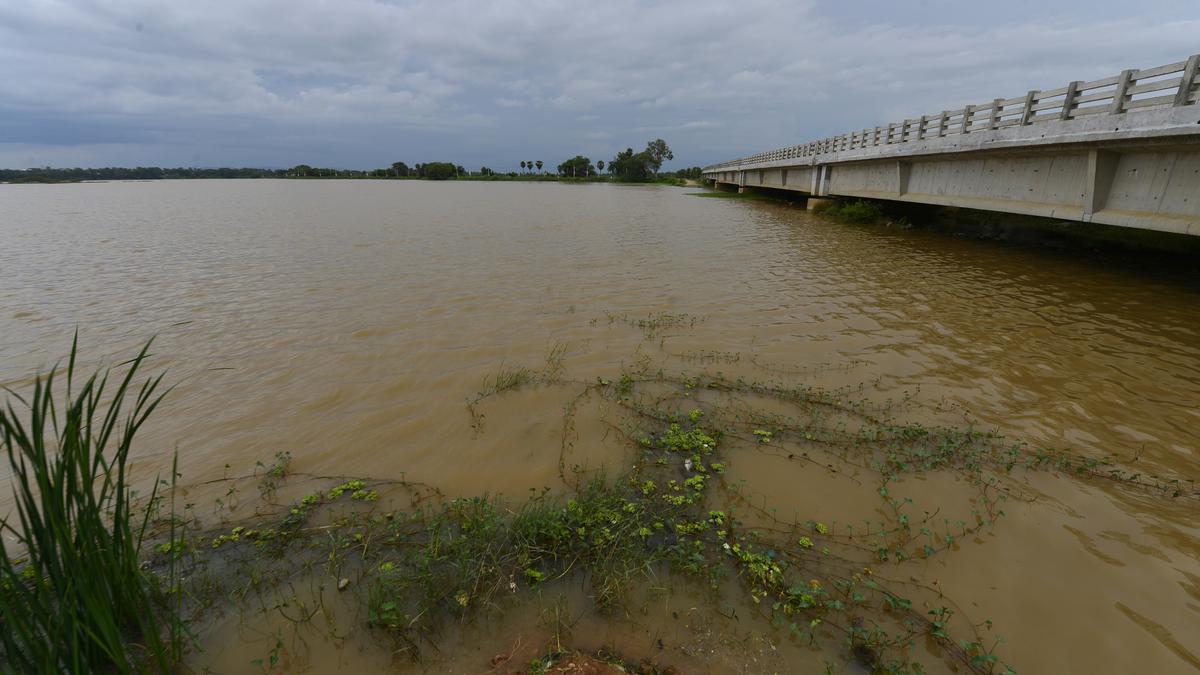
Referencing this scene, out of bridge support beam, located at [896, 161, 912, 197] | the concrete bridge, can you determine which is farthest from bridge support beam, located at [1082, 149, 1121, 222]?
bridge support beam, located at [896, 161, 912, 197]

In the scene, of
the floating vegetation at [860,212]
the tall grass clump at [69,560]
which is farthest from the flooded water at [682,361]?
the floating vegetation at [860,212]

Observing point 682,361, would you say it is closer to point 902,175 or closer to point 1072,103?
point 1072,103

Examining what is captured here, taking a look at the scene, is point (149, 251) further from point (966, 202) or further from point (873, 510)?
point (966, 202)

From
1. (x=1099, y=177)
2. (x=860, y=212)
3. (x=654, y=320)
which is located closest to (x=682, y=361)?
(x=654, y=320)

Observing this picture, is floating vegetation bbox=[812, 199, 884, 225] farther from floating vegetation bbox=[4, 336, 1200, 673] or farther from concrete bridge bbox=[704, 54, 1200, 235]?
floating vegetation bbox=[4, 336, 1200, 673]

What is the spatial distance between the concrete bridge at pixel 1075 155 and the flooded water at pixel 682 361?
6.03 feet

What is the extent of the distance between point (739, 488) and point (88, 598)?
441 centimetres

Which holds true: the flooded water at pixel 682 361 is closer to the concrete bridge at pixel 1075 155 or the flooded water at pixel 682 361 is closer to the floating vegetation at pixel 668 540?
the floating vegetation at pixel 668 540

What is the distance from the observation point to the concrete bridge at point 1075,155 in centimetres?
966

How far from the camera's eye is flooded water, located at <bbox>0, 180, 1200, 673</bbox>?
11.7 feet

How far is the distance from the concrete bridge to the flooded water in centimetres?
184

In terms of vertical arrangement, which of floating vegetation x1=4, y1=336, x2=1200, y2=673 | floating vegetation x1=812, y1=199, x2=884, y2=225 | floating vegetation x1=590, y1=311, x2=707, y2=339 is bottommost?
floating vegetation x1=4, y1=336, x2=1200, y2=673

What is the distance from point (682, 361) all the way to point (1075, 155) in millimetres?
12388

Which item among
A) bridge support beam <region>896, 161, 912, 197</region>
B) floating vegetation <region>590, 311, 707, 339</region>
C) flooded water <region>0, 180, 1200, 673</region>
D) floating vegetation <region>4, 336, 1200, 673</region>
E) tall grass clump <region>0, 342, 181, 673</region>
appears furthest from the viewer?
bridge support beam <region>896, 161, 912, 197</region>
